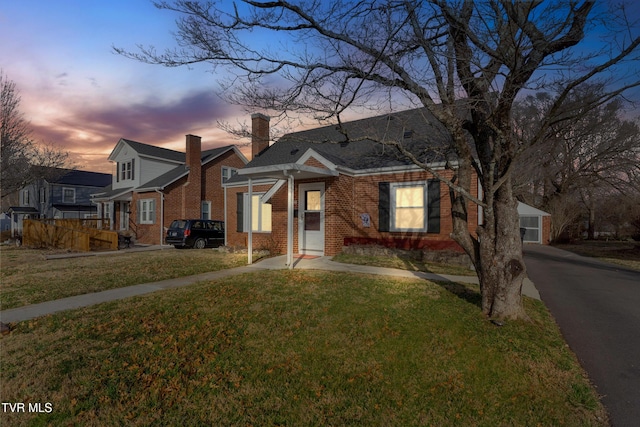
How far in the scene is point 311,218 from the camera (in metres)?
12.9

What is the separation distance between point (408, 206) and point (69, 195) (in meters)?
41.7

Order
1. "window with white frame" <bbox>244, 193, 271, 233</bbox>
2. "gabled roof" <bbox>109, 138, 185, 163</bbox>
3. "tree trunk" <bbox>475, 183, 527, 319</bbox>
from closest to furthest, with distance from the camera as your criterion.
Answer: "tree trunk" <bbox>475, 183, 527, 319</bbox>
"window with white frame" <bbox>244, 193, 271, 233</bbox>
"gabled roof" <bbox>109, 138, 185, 163</bbox>

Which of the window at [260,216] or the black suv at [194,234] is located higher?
the window at [260,216]

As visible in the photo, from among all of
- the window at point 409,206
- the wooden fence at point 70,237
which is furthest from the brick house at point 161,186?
the window at point 409,206

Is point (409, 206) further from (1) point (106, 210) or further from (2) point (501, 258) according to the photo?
(1) point (106, 210)

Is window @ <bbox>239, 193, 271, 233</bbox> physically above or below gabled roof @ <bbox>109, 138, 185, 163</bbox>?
below

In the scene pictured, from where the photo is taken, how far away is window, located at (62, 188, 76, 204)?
38906mm

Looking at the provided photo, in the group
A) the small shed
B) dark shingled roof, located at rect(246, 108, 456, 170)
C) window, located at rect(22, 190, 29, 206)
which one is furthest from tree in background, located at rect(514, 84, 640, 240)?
window, located at rect(22, 190, 29, 206)

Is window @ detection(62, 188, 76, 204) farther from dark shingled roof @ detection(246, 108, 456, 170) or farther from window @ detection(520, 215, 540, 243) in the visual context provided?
window @ detection(520, 215, 540, 243)

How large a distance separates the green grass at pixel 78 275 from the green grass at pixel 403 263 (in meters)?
3.55

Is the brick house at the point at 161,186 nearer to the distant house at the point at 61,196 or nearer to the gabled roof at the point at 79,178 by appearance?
the gabled roof at the point at 79,178

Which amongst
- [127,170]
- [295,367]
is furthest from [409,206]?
[127,170]

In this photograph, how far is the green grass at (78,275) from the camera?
7514 mm

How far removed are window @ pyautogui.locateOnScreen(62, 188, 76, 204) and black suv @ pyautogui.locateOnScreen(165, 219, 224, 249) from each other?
28429 millimetres
